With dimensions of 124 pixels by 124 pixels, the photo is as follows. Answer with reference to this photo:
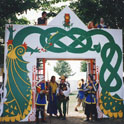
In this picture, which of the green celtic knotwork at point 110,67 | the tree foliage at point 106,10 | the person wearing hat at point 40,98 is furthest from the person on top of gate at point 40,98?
the tree foliage at point 106,10

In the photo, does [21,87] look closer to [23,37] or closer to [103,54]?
[23,37]

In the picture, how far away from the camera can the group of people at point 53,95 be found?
20.8 feet

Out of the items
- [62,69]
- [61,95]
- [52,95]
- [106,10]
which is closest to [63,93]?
[61,95]

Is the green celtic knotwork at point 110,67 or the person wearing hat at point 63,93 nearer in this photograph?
the person wearing hat at point 63,93

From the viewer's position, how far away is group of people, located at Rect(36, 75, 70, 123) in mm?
6344

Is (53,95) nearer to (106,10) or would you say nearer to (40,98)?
(40,98)

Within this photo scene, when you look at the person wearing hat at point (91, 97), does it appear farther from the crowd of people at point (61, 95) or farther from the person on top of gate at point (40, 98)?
the person on top of gate at point (40, 98)

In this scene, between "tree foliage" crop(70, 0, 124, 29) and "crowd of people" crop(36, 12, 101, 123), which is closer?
"crowd of people" crop(36, 12, 101, 123)

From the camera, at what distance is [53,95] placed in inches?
291

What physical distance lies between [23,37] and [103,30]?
10.6 feet

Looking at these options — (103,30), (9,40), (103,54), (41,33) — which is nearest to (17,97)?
(9,40)

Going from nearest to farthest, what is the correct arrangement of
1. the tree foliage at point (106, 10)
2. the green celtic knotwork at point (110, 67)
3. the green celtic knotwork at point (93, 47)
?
1. the tree foliage at point (106, 10)
2. the green celtic knotwork at point (93, 47)
3. the green celtic knotwork at point (110, 67)

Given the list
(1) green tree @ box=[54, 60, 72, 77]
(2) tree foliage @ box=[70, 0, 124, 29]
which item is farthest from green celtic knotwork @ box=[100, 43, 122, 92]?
(1) green tree @ box=[54, 60, 72, 77]

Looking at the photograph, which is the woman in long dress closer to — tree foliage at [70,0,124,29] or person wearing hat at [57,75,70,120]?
person wearing hat at [57,75,70,120]
